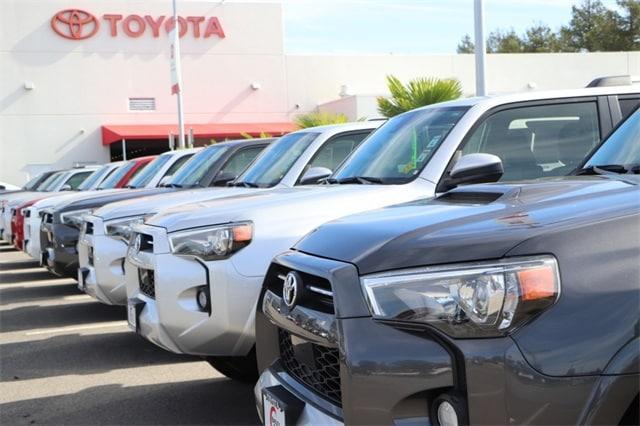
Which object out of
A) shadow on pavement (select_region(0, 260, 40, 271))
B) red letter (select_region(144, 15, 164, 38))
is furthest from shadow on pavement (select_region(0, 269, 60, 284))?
red letter (select_region(144, 15, 164, 38))

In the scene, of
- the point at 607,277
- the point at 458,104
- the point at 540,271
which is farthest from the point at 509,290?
the point at 458,104

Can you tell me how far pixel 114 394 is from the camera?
18.2 ft

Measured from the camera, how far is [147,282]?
16.8 feet

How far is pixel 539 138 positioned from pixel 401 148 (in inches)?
34.8

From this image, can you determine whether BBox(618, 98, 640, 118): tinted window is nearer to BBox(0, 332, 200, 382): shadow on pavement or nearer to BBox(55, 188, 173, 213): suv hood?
BBox(0, 332, 200, 382): shadow on pavement

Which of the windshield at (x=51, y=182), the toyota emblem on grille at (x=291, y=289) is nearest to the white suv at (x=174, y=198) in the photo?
the toyota emblem on grille at (x=291, y=289)

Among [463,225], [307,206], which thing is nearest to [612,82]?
[307,206]

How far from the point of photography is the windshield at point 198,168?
8.88m

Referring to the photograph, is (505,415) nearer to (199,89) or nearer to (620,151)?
(620,151)

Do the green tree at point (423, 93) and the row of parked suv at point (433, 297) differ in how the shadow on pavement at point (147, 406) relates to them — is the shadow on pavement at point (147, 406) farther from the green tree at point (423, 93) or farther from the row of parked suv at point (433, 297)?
the green tree at point (423, 93)

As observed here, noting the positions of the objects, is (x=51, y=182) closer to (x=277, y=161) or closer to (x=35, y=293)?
(x=35, y=293)

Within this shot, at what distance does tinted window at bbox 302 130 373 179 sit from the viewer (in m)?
6.91

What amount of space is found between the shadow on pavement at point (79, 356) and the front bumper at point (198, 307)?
1.54 m

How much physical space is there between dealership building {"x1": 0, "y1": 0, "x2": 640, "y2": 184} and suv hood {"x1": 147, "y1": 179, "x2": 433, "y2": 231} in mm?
25321
